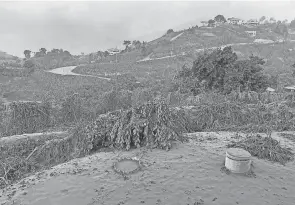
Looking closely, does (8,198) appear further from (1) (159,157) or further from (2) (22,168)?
(1) (159,157)

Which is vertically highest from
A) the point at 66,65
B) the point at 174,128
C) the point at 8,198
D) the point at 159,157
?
the point at 66,65

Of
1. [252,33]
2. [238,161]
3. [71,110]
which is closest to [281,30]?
[252,33]

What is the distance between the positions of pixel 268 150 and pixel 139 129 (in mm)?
5418

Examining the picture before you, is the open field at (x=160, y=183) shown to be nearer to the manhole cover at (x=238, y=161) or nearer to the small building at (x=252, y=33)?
the manhole cover at (x=238, y=161)

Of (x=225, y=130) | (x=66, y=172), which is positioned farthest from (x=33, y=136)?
(x=225, y=130)

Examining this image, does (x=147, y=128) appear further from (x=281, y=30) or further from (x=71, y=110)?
(x=281, y=30)

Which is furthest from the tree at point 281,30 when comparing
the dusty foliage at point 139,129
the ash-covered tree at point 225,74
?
the dusty foliage at point 139,129

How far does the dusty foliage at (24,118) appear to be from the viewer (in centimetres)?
1648

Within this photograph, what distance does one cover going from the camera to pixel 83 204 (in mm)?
7656

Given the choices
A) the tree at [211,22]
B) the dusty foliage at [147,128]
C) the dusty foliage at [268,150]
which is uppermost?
the tree at [211,22]

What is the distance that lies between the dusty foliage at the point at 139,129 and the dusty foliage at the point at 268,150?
3.00 metres

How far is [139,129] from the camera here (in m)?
11.3

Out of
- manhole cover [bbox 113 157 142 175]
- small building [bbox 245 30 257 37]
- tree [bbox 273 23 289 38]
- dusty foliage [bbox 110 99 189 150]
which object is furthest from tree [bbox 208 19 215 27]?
manhole cover [bbox 113 157 142 175]

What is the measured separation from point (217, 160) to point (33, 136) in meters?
9.54
